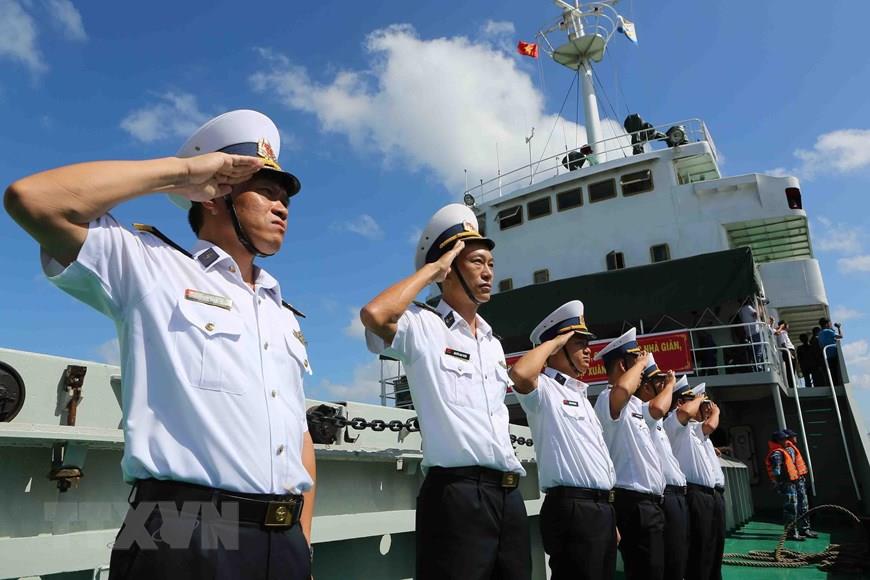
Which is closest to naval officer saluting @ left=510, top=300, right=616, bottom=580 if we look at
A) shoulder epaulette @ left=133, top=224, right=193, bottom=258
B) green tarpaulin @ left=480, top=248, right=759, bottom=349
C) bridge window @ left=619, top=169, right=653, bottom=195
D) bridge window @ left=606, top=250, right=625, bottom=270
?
shoulder epaulette @ left=133, top=224, right=193, bottom=258

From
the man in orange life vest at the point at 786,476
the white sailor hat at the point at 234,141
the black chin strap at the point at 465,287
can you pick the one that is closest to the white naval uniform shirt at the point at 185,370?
the white sailor hat at the point at 234,141

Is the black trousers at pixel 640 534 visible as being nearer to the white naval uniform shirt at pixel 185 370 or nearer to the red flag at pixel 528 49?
the white naval uniform shirt at pixel 185 370

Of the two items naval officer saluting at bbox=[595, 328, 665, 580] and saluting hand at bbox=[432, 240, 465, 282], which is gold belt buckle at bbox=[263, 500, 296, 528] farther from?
naval officer saluting at bbox=[595, 328, 665, 580]

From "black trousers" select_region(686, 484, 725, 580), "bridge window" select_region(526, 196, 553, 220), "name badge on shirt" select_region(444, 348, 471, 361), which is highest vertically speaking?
"bridge window" select_region(526, 196, 553, 220)

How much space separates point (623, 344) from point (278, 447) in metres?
3.49

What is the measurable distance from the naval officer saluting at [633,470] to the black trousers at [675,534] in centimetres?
41

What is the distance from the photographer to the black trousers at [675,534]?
4.57m

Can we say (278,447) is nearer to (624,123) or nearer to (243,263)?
(243,263)

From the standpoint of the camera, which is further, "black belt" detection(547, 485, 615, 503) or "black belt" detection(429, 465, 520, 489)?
"black belt" detection(547, 485, 615, 503)

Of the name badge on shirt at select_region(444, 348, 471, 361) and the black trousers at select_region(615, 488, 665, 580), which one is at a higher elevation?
the name badge on shirt at select_region(444, 348, 471, 361)

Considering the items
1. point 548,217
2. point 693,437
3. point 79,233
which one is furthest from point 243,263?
point 548,217

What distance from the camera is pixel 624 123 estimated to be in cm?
1825

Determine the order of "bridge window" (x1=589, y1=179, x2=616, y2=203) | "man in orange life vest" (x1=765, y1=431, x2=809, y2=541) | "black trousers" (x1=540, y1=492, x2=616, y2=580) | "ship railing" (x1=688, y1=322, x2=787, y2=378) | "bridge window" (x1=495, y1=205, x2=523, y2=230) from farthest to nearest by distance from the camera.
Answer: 1. "bridge window" (x1=495, y1=205, x2=523, y2=230)
2. "bridge window" (x1=589, y1=179, x2=616, y2=203)
3. "ship railing" (x1=688, y1=322, x2=787, y2=378)
4. "man in orange life vest" (x1=765, y1=431, x2=809, y2=541)
5. "black trousers" (x1=540, y1=492, x2=616, y2=580)

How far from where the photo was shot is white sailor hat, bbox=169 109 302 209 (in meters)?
1.95
